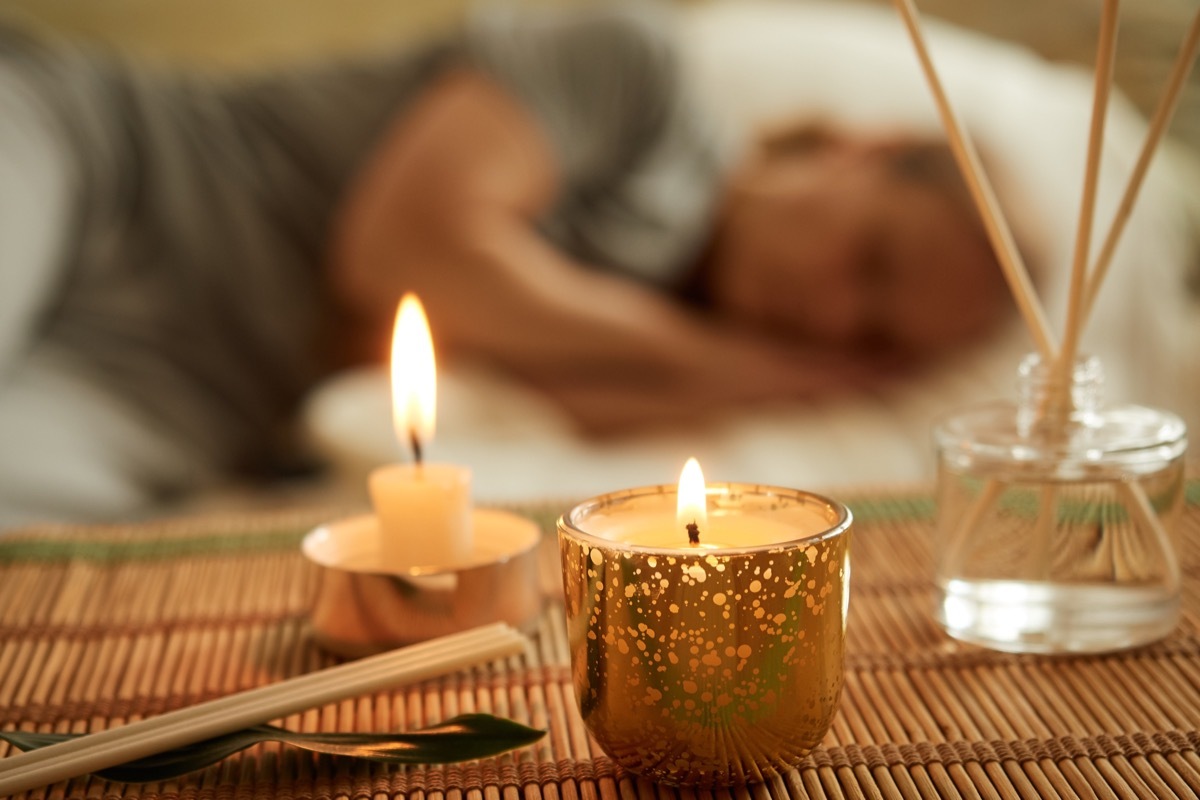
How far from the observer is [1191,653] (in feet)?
1.61

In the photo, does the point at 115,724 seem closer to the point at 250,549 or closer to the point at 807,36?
the point at 250,549

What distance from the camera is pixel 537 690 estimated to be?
18.4 inches

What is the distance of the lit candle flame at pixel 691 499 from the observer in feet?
1.28

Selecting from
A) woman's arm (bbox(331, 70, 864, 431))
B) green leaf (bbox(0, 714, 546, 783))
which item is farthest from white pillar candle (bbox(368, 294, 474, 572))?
woman's arm (bbox(331, 70, 864, 431))

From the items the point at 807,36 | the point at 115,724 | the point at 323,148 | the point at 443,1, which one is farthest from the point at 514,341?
the point at 115,724

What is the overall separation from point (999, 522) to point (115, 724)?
380mm

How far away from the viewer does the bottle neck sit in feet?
1.63

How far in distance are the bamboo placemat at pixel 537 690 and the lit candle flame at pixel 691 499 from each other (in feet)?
0.30

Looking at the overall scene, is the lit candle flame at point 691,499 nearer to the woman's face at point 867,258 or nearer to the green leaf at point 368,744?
the green leaf at point 368,744

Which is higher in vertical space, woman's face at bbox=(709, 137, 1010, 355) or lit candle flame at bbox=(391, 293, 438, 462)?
woman's face at bbox=(709, 137, 1010, 355)

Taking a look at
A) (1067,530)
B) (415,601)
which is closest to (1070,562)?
(1067,530)

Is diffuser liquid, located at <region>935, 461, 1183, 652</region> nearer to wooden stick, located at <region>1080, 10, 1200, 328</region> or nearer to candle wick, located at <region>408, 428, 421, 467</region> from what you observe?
wooden stick, located at <region>1080, 10, 1200, 328</region>

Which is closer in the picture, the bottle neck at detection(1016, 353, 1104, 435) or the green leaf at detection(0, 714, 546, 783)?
the green leaf at detection(0, 714, 546, 783)

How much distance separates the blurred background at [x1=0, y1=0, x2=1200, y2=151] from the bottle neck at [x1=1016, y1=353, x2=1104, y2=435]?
59.2 inches
